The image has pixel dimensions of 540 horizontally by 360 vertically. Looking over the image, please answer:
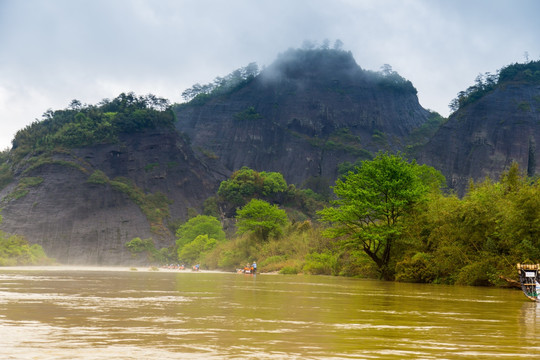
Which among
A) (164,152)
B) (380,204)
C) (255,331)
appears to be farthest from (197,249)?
(255,331)

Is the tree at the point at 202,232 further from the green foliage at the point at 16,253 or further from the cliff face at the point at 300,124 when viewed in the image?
the cliff face at the point at 300,124

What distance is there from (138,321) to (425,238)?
2884 centimetres

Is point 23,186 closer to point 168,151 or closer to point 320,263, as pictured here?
point 168,151

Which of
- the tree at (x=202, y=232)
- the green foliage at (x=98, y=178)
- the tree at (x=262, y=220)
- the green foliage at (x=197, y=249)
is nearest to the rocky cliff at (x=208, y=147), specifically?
the green foliage at (x=98, y=178)

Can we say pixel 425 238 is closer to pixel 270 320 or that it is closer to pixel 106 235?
pixel 270 320

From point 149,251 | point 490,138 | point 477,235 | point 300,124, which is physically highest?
point 300,124

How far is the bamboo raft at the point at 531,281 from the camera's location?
20938 mm

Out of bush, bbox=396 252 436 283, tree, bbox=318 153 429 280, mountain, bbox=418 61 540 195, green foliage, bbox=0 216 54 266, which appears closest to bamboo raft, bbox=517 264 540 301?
bush, bbox=396 252 436 283

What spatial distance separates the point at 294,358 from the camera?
8070 mm

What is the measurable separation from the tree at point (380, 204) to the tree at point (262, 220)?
30.7m

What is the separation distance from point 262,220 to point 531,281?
5583cm

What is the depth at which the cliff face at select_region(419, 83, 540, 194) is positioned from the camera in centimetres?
13738

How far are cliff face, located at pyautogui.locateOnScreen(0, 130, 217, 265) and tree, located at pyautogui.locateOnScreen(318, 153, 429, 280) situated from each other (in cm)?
7437

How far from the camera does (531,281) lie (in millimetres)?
21641
